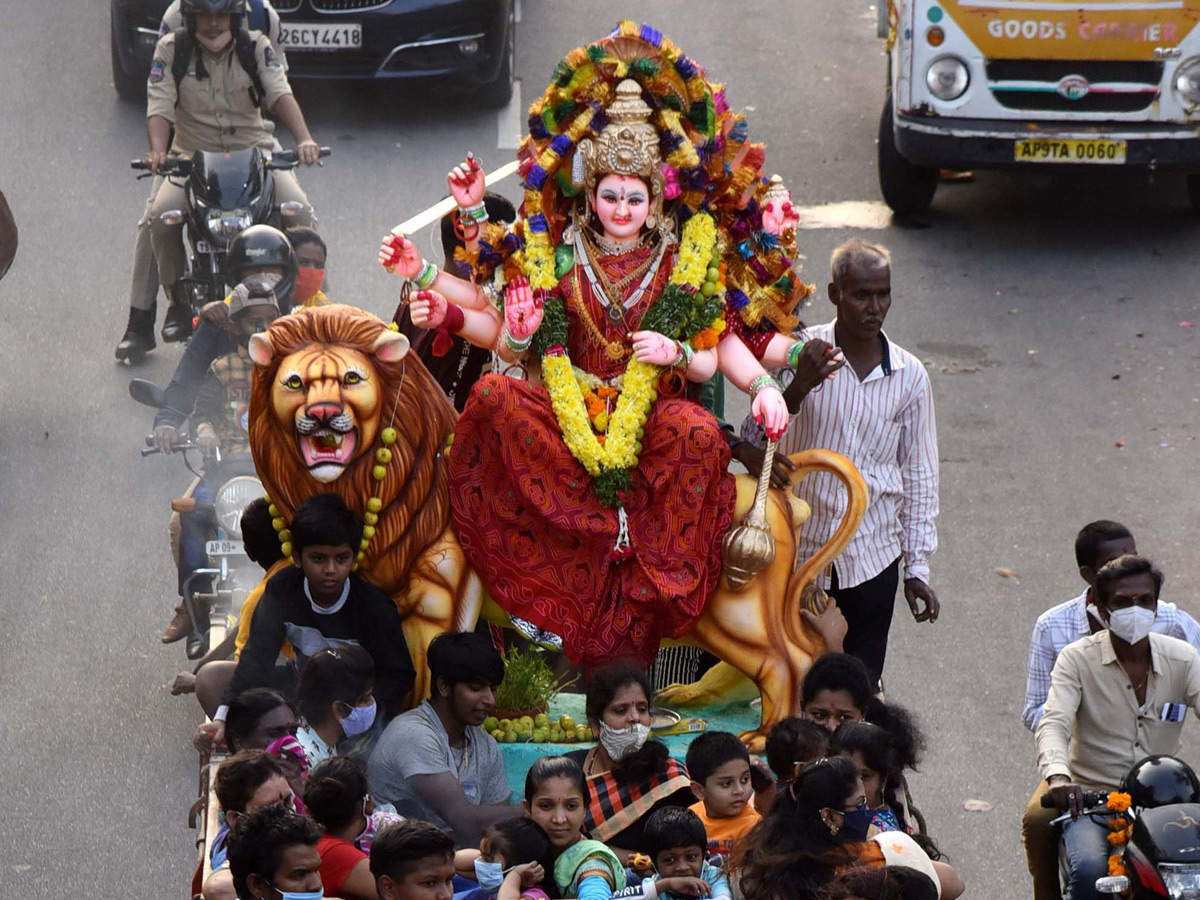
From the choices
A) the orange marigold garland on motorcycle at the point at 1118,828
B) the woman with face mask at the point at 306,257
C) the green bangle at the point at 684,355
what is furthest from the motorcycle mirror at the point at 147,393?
the orange marigold garland on motorcycle at the point at 1118,828

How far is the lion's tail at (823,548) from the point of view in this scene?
19.9 ft

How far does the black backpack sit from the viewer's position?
9711mm

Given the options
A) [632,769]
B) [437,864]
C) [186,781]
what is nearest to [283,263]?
[186,781]

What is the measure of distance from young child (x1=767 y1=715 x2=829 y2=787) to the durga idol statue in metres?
0.63

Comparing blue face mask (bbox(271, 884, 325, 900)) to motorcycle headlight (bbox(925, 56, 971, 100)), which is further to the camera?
motorcycle headlight (bbox(925, 56, 971, 100))

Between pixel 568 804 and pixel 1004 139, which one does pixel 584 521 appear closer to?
pixel 568 804

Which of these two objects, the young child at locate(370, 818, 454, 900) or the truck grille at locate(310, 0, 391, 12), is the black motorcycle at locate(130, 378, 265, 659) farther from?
the truck grille at locate(310, 0, 391, 12)

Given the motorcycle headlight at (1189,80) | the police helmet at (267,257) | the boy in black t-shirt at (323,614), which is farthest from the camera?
the motorcycle headlight at (1189,80)

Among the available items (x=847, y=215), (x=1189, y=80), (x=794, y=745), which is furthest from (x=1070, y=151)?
(x=794, y=745)

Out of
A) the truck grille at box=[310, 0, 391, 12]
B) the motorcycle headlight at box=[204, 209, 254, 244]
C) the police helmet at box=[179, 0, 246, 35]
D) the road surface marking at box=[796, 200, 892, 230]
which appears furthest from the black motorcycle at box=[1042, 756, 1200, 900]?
the truck grille at box=[310, 0, 391, 12]

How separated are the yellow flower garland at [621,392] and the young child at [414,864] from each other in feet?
5.09

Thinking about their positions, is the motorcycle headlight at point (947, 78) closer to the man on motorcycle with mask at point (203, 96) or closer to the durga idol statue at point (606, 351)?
the man on motorcycle with mask at point (203, 96)

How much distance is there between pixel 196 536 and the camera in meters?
7.52

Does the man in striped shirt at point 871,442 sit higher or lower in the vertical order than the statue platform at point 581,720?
higher
